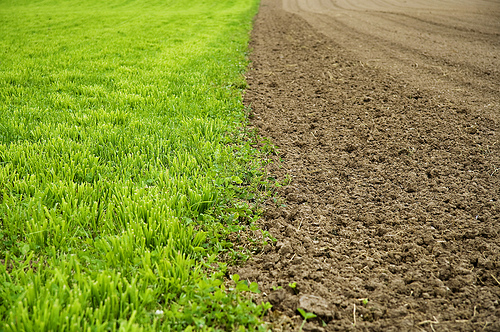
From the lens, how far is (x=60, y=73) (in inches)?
218

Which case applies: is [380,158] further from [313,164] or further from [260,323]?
[260,323]

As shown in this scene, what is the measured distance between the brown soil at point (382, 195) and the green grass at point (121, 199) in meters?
0.35

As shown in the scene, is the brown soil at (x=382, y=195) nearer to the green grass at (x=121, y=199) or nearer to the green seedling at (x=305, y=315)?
the green seedling at (x=305, y=315)

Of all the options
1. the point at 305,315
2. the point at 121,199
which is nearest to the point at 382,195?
the point at 305,315

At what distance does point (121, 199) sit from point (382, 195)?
2227 mm

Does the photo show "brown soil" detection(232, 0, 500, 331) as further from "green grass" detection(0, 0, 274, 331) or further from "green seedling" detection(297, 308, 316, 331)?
"green grass" detection(0, 0, 274, 331)

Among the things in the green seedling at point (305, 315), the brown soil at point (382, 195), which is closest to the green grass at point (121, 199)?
the green seedling at point (305, 315)

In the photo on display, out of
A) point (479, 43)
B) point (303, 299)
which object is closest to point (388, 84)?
point (303, 299)

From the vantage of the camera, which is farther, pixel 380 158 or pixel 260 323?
pixel 380 158

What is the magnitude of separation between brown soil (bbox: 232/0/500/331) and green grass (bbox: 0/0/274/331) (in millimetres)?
352

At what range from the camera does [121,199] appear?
8.08 ft

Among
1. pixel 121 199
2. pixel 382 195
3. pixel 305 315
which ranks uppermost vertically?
pixel 121 199

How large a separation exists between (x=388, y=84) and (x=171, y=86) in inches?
144

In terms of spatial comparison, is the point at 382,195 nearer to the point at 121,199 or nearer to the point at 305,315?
the point at 305,315
